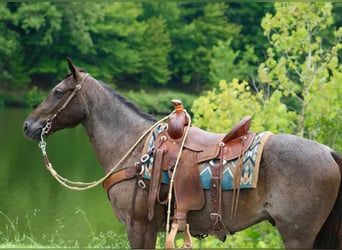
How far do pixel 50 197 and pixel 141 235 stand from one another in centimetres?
824

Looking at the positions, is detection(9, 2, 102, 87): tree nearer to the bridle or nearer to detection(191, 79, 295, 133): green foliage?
detection(191, 79, 295, 133): green foliage

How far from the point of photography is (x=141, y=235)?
395 cm

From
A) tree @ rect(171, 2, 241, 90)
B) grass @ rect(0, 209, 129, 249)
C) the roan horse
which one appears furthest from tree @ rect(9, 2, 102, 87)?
the roan horse

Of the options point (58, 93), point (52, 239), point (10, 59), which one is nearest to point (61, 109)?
point (58, 93)

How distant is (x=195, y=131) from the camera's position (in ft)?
13.1

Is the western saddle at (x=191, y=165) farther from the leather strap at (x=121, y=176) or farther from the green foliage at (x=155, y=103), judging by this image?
the green foliage at (x=155, y=103)

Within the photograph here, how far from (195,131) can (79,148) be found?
15.1 meters

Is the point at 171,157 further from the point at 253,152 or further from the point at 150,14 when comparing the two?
the point at 150,14

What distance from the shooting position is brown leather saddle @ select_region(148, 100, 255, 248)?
3.79m

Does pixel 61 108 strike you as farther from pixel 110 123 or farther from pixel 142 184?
pixel 142 184

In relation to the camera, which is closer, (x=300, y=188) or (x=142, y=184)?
(x=300, y=188)

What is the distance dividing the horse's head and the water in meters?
3.08

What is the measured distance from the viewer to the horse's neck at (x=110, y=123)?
424 cm

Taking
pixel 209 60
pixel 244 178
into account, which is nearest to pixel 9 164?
pixel 244 178
